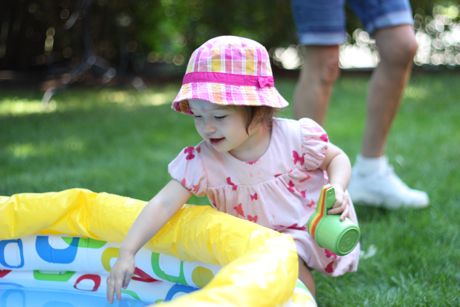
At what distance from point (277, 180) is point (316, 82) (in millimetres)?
828

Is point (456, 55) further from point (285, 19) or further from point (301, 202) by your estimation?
point (301, 202)

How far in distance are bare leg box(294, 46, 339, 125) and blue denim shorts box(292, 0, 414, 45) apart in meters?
0.05

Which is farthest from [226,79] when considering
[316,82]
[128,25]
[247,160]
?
[128,25]

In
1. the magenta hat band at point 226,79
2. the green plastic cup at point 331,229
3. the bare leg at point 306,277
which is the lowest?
the bare leg at point 306,277

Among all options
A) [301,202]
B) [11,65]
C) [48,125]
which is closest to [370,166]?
[301,202]

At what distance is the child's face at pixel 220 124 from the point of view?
1.66 m

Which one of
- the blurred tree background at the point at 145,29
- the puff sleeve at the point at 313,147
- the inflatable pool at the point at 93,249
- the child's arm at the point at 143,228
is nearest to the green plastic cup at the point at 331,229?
the inflatable pool at the point at 93,249

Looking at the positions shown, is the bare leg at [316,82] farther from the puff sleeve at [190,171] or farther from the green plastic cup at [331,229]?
the green plastic cup at [331,229]

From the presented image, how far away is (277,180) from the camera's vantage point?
6.01 feet

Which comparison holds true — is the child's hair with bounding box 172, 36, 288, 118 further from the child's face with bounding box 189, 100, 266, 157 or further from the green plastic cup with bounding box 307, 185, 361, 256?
the green plastic cup with bounding box 307, 185, 361, 256

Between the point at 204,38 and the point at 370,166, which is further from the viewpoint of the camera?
the point at 204,38

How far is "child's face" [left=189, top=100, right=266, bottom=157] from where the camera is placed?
5.46 ft

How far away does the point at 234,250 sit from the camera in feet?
5.08

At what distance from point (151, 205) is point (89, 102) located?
4376 millimetres
